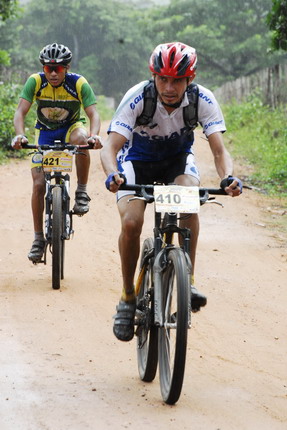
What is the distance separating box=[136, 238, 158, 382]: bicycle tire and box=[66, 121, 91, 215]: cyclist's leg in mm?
2659

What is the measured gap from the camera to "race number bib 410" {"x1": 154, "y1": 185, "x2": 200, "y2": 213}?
13.8ft

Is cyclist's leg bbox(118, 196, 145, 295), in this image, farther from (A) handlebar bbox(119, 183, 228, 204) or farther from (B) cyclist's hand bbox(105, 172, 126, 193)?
(B) cyclist's hand bbox(105, 172, 126, 193)

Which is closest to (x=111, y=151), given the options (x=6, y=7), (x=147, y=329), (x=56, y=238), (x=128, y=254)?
(x=128, y=254)

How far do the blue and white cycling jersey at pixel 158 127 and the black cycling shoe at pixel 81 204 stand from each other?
2450 mm

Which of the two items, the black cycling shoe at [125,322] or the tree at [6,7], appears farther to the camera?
the tree at [6,7]

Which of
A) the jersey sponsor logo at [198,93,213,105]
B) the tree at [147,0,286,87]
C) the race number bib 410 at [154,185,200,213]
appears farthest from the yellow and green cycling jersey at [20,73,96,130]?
the tree at [147,0,286,87]

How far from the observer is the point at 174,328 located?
4.18 m

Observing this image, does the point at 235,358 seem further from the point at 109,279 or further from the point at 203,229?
the point at 203,229

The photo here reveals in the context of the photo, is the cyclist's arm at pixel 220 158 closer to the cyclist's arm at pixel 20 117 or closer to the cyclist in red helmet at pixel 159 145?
the cyclist in red helmet at pixel 159 145

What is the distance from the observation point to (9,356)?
499 centimetres

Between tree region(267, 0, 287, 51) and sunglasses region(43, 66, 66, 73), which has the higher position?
tree region(267, 0, 287, 51)

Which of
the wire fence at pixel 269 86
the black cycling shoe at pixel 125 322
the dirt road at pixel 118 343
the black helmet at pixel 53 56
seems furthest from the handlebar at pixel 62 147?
the wire fence at pixel 269 86

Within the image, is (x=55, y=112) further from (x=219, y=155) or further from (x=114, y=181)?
(x=114, y=181)

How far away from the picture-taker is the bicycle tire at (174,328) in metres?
3.96
